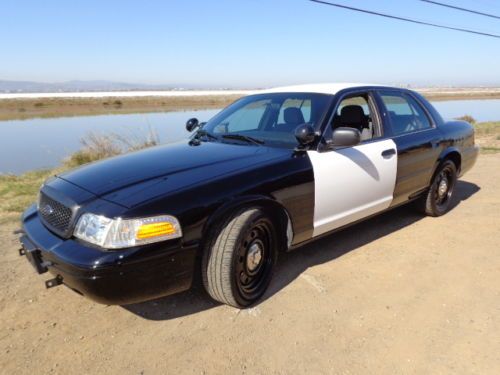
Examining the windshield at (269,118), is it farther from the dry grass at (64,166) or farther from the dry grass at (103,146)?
the dry grass at (103,146)

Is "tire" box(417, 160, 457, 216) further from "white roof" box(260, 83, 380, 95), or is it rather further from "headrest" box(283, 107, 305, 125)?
"headrest" box(283, 107, 305, 125)

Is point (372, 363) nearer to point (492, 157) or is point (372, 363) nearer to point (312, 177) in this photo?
point (312, 177)

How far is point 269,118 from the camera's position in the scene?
163 inches

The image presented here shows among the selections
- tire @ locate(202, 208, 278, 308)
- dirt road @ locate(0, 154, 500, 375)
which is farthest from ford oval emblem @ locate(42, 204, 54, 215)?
tire @ locate(202, 208, 278, 308)

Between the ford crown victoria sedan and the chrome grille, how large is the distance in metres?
0.01

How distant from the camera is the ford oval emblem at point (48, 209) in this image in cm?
295

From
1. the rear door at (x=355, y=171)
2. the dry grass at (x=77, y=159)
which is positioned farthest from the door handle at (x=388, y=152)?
the dry grass at (x=77, y=159)

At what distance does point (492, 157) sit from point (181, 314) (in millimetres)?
8879

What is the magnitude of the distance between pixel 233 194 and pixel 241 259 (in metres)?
0.51

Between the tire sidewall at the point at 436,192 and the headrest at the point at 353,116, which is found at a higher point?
the headrest at the point at 353,116

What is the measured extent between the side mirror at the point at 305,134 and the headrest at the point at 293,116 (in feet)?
1.18

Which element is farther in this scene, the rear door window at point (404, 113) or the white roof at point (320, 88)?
the rear door window at point (404, 113)

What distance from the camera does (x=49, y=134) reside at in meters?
17.9

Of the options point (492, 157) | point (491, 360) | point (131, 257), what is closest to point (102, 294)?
point (131, 257)
